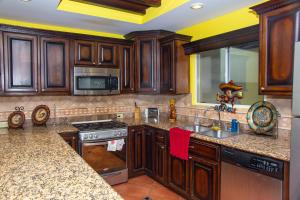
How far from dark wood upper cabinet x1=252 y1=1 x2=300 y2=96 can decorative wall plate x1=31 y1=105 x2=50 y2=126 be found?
9.20 ft

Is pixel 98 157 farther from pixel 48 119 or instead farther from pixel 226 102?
pixel 226 102

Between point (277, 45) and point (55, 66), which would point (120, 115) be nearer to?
point (55, 66)

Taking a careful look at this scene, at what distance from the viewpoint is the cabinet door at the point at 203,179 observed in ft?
7.91

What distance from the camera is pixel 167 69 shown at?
3584 millimetres

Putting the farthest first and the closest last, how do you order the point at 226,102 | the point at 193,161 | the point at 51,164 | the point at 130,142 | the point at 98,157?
the point at 130,142 < the point at 98,157 < the point at 226,102 < the point at 193,161 < the point at 51,164

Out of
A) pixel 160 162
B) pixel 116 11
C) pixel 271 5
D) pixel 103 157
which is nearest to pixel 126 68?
pixel 116 11

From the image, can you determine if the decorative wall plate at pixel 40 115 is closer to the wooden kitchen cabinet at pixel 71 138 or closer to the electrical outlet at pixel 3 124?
the electrical outlet at pixel 3 124

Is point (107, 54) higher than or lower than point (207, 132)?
higher

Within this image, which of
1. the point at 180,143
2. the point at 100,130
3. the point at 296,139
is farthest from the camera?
the point at 100,130

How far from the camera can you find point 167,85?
359 centimetres

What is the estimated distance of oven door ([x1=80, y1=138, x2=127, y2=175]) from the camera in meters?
3.08

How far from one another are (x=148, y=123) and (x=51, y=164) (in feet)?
6.56

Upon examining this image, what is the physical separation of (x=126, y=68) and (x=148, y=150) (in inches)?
54.1

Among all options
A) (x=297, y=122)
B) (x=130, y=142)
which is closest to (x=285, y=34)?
(x=297, y=122)
